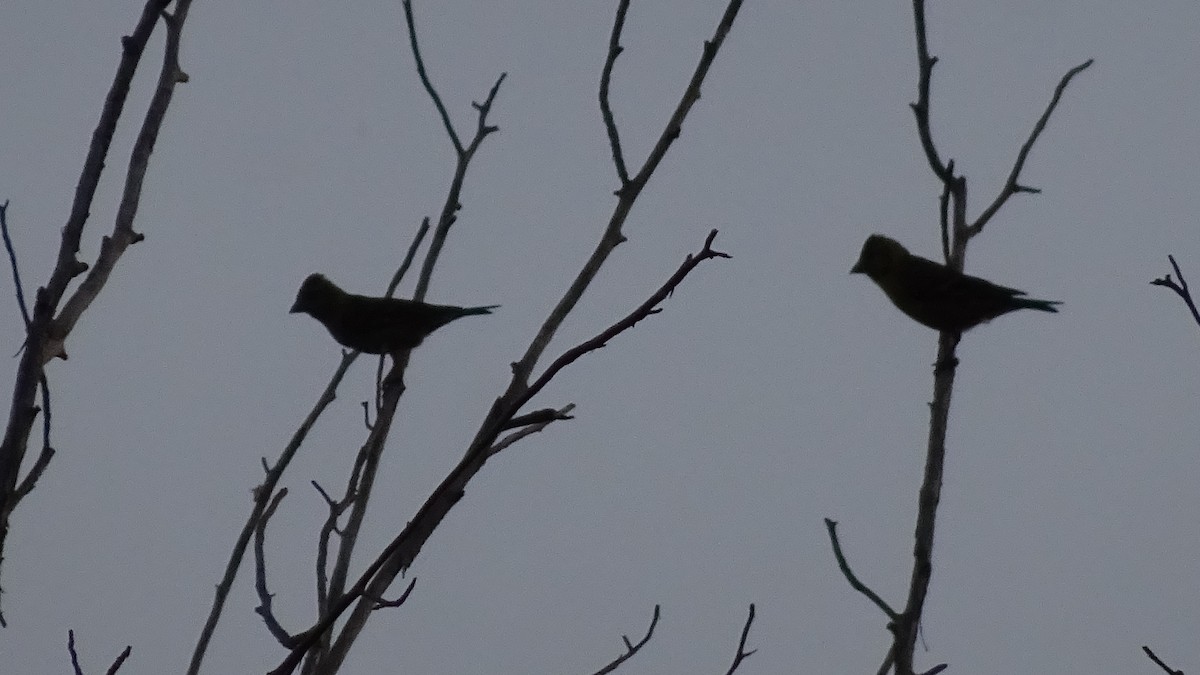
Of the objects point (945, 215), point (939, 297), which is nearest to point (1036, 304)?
point (939, 297)

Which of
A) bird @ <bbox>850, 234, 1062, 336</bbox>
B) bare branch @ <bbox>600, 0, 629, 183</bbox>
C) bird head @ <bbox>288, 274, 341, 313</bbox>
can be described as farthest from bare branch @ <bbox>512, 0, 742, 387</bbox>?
bird head @ <bbox>288, 274, 341, 313</bbox>

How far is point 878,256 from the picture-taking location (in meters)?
6.93

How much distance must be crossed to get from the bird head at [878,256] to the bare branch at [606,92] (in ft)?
11.9

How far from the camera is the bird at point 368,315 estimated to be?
6383 mm

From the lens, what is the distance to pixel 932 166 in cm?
334

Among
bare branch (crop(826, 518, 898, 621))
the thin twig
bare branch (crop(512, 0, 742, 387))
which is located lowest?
the thin twig

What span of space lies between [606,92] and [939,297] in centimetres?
309

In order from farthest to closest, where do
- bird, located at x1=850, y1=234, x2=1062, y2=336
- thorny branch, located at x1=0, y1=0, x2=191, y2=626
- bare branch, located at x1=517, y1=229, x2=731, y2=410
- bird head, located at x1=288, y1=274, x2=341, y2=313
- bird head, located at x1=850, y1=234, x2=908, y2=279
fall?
bird head, located at x1=288, y1=274, x2=341, y2=313 < bird head, located at x1=850, y1=234, x2=908, y2=279 < bird, located at x1=850, y1=234, x2=1062, y2=336 < thorny branch, located at x1=0, y1=0, x2=191, y2=626 < bare branch, located at x1=517, y1=229, x2=731, y2=410

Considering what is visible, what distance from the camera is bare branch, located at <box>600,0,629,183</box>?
3.24 meters

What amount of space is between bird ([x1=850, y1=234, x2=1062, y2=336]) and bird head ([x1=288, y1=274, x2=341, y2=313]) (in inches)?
118

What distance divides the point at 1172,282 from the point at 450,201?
74.7 inches

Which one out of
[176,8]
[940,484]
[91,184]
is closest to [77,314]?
[91,184]

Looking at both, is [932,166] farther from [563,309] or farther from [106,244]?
[106,244]

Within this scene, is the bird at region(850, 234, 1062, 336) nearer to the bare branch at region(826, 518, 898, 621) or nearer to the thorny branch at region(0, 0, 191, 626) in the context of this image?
the bare branch at region(826, 518, 898, 621)
